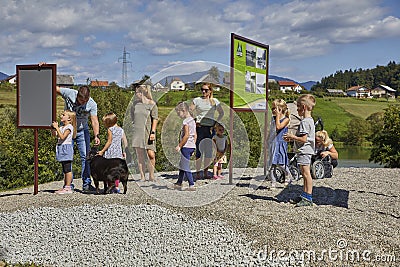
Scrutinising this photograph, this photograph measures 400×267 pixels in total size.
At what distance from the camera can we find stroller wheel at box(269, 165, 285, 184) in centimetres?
867

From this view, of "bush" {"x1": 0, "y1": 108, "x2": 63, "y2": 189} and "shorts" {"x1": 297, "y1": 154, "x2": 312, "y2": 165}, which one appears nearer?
"shorts" {"x1": 297, "y1": 154, "x2": 312, "y2": 165}

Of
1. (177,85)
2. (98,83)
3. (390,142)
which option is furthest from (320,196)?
(98,83)

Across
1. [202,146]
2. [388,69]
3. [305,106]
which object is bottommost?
[202,146]

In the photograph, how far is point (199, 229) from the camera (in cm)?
551

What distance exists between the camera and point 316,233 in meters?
5.54

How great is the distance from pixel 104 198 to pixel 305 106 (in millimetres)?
3284

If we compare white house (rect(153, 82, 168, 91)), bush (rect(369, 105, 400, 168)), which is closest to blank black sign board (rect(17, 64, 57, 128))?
white house (rect(153, 82, 168, 91))

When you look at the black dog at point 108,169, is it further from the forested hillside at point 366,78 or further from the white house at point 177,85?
the forested hillside at point 366,78

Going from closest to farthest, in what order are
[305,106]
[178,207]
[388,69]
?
[178,207] < [305,106] < [388,69]

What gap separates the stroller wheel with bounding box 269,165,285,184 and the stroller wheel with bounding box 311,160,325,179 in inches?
33.0

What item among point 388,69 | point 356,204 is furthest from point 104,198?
point 388,69

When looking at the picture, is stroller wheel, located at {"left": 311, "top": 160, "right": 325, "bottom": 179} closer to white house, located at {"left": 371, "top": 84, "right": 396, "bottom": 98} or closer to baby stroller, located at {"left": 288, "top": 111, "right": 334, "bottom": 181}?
baby stroller, located at {"left": 288, "top": 111, "right": 334, "bottom": 181}

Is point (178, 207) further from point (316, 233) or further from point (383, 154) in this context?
point (383, 154)

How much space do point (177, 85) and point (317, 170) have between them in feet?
12.8
